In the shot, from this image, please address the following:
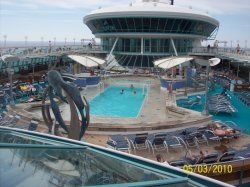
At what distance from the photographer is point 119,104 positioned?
19016 millimetres

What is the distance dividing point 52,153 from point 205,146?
26.2ft

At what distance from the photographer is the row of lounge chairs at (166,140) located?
1019 centimetres

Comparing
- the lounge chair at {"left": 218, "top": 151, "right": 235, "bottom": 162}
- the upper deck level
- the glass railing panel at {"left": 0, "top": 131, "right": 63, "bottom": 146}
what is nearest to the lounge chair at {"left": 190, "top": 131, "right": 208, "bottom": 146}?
the lounge chair at {"left": 218, "top": 151, "right": 235, "bottom": 162}

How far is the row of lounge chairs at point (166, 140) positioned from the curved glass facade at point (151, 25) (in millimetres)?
29893

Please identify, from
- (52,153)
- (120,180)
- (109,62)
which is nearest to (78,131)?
(52,153)

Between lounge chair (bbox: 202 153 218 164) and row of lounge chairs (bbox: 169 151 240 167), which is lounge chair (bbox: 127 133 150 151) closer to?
row of lounge chairs (bbox: 169 151 240 167)

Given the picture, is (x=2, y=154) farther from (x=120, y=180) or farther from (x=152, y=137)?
(x=152, y=137)

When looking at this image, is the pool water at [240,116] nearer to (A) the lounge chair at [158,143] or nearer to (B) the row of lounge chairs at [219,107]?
(B) the row of lounge chairs at [219,107]

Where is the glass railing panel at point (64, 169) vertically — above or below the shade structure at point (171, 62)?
above

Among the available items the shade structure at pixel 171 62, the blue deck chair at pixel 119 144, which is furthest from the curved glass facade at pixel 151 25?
the blue deck chair at pixel 119 144

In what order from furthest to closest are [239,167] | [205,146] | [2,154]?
[205,146] < [239,167] < [2,154]

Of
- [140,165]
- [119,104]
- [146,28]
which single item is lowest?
[119,104]
